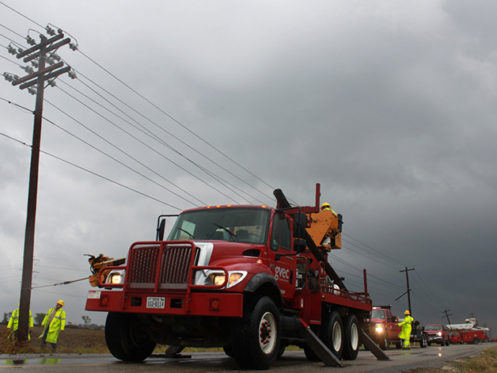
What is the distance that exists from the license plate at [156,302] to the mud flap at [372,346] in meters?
7.24

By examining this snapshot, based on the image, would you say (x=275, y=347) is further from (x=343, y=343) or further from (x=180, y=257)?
(x=343, y=343)

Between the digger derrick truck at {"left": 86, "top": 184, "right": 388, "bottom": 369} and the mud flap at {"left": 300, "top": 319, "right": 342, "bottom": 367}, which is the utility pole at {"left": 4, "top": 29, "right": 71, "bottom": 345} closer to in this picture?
the digger derrick truck at {"left": 86, "top": 184, "right": 388, "bottom": 369}

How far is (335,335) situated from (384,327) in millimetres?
13918

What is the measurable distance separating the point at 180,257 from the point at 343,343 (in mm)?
6425

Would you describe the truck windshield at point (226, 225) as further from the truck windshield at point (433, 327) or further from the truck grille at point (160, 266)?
the truck windshield at point (433, 327)

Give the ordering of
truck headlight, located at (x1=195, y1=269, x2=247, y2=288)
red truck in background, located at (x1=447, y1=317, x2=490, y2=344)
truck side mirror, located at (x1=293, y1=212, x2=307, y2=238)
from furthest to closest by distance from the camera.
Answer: red truck in background, located at (x1=447, y1=317, x2=490, y2=344)
truck side mirror, located at (x1=293, y1=212, x2=307, y2=238)
truck headlight, located at (x1=195, y1=269, x2=247, y2=288)

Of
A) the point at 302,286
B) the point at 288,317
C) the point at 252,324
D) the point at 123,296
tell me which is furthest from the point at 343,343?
the point at 123,296

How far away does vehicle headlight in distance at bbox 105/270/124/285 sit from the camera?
25.0 ft

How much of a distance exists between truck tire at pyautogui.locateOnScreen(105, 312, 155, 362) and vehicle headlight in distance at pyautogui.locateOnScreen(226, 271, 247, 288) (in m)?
2.06

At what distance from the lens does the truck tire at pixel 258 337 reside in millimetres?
6875

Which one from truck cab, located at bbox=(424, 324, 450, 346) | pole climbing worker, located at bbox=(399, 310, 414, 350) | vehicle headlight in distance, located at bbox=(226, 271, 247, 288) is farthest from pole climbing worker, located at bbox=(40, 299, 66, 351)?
truck cab, located at bbox=(424, 324, 450, 346)

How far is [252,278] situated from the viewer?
23.2 ft

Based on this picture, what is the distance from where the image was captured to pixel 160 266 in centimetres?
719

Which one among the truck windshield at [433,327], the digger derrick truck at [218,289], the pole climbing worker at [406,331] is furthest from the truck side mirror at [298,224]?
the truck windshield at [433,327]
